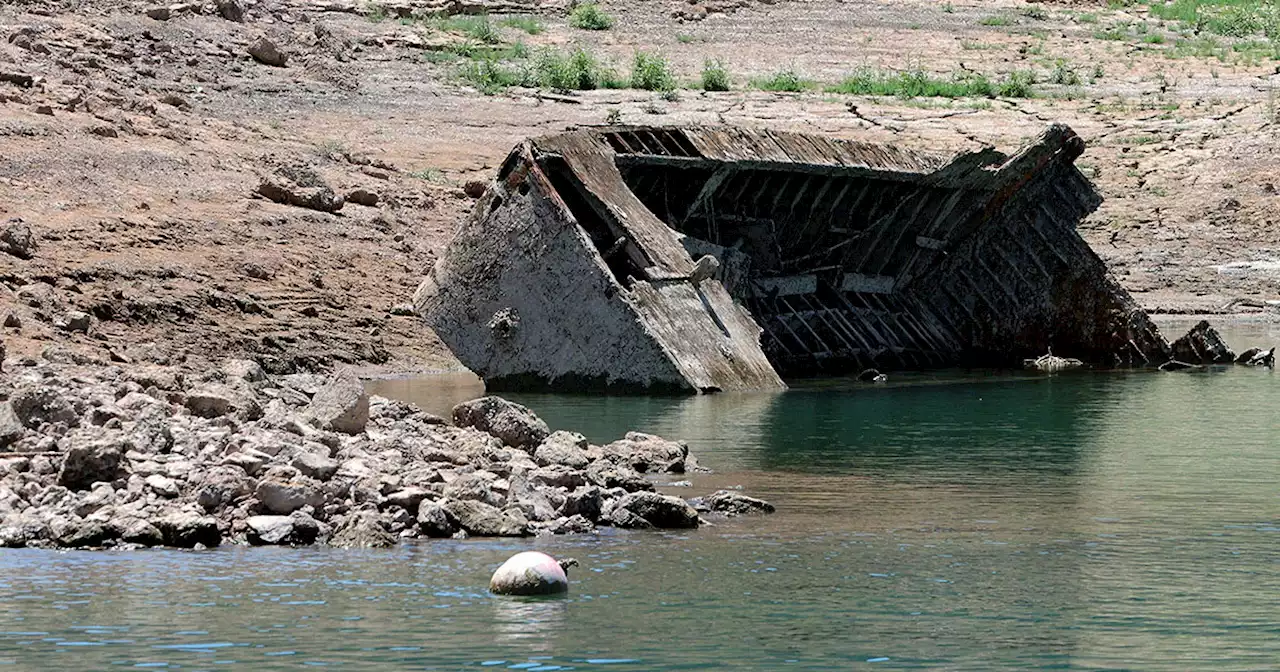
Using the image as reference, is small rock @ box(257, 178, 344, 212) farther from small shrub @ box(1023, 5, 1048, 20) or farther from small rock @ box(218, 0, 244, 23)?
small shrub @ box(1023, 5, 1048, 20)

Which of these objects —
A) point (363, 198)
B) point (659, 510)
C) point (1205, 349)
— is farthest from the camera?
point (363, 198)

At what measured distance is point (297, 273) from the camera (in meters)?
23.2

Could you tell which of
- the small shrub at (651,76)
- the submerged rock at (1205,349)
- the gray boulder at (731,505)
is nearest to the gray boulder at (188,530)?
the gray boulder at (731,505)

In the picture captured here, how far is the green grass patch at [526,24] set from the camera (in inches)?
1654

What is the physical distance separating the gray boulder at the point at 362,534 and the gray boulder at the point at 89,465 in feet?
3.93

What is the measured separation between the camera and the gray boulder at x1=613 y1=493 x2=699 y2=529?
11.5 meters

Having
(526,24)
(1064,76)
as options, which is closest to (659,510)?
(1064,76)

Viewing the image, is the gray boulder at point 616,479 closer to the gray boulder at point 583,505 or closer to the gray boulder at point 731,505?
the gray boulder at point 731,505

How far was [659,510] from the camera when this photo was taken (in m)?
11.5

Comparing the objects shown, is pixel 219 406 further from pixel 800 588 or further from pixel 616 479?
pixel 800 588

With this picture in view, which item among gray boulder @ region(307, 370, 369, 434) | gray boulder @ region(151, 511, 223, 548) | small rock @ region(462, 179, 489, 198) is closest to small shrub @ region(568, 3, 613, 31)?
small rock @ region(462, 179, 489, 198)

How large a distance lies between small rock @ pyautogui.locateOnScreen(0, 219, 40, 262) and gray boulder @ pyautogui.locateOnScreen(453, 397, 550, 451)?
886cm

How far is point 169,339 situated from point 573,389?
393 cm

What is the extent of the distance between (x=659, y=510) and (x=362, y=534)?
1674 millimetres
